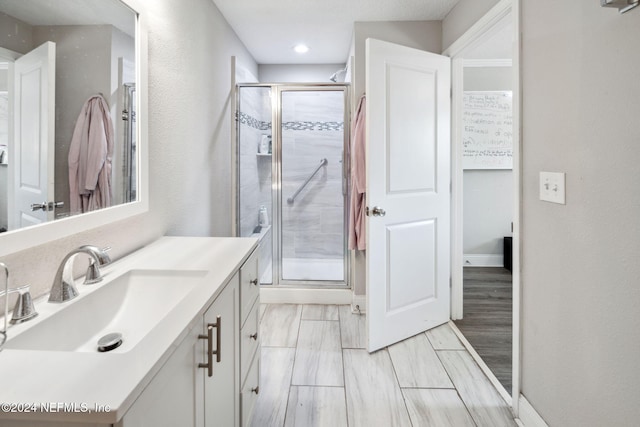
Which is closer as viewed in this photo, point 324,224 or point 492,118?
point 324,224

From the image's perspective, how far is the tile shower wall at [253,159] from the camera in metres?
3.23

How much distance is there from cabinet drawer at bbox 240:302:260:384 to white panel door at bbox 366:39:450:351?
2.92 ft

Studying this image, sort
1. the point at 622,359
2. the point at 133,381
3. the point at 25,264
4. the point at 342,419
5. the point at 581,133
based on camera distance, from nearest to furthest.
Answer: the point at 133,381
the point at 25,264
the point at 622,359
the point at 581,133
the point at 342,419

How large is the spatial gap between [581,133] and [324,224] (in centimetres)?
232

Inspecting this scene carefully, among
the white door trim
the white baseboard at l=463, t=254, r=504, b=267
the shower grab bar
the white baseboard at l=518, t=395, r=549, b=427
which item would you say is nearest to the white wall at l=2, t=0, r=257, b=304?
the shower grab bar

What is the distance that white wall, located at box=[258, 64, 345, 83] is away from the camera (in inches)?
167

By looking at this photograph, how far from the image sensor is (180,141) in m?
1.99

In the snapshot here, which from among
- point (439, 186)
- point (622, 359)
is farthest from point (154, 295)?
point (439, 186)

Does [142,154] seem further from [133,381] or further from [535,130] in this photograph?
[535,130]

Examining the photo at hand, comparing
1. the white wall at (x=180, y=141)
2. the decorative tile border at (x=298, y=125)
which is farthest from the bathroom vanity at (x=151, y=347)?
the decorative tile border at (x=298, y=125)

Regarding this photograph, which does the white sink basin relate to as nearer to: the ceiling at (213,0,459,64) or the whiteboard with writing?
the ceiling at (213,0,459,64)

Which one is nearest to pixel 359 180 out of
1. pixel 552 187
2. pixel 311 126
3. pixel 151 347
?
pixel 311 126

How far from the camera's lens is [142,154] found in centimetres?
158

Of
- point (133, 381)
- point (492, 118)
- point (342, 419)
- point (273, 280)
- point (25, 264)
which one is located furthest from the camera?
point (492, 118)
